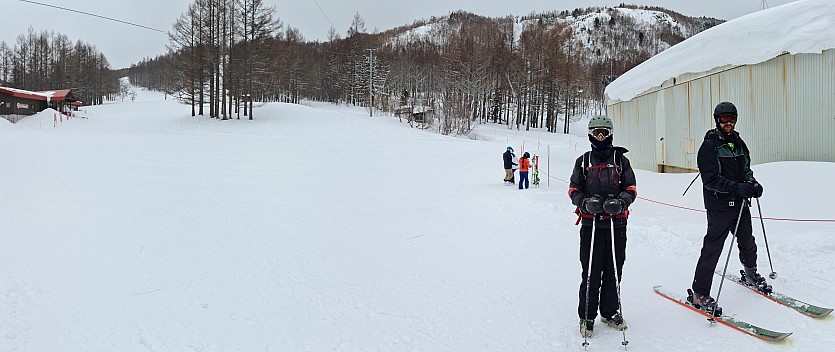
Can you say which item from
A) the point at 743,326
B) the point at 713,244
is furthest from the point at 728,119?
the point at 743,326

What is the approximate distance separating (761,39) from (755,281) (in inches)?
341

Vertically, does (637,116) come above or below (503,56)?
below

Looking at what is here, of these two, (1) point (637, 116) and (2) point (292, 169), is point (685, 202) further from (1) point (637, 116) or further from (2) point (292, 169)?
(2) point (292, 169)

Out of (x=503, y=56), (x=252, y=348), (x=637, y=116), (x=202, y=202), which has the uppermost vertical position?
(x=503, y=56)

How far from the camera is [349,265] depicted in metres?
6.40

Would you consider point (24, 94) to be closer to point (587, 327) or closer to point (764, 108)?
point (764, 108)

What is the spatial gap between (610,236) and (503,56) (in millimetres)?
55823

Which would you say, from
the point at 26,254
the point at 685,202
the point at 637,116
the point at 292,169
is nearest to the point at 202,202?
the point at 26,254

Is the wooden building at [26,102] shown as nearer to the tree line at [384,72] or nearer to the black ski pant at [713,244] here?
the tree line at [384,72]

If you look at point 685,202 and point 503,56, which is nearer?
point 685,202

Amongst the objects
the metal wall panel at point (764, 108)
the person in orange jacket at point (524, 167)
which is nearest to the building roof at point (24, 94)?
the person in orange jacket at point (524, 167)

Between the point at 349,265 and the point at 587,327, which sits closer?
the point at 587,327

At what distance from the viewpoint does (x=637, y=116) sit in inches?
662

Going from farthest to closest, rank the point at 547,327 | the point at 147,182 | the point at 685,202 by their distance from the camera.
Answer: the point at 147,182 → the point at 685,202 → the point at 547,327
